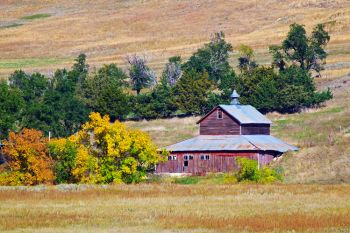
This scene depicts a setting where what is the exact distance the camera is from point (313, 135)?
105062mm

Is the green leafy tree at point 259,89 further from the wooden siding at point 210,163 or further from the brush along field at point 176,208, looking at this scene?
the brush along field at point 176,208

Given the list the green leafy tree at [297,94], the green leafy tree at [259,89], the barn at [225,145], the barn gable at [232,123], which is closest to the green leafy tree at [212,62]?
the green leafy tree at [259,89]

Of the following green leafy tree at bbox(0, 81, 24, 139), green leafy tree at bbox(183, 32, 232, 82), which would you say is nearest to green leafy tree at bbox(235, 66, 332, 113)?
green leafy tree at bbox(183, 32, 232, 82)

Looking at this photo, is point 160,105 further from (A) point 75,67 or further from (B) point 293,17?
(B) point 293,17

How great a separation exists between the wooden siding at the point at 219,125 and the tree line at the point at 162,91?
649 inches

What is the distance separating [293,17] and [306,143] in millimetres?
80436

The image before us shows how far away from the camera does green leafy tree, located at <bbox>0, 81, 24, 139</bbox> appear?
325 ft

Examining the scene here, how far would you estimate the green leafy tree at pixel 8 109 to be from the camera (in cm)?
9912

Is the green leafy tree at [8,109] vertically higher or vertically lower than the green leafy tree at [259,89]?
lower

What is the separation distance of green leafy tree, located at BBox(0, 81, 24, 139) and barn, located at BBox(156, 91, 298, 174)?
14.3 m

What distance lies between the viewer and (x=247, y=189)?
211 ft

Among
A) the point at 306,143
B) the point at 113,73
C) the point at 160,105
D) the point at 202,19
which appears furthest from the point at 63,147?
the point at 202,19

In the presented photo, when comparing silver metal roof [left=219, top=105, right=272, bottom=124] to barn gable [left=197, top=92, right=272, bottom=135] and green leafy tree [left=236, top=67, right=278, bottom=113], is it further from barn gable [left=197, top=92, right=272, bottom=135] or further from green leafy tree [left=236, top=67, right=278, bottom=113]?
green leafy tree [left=236, top=67, right=278, bottom=113]

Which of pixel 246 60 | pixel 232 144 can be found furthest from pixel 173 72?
pixel 232 144
